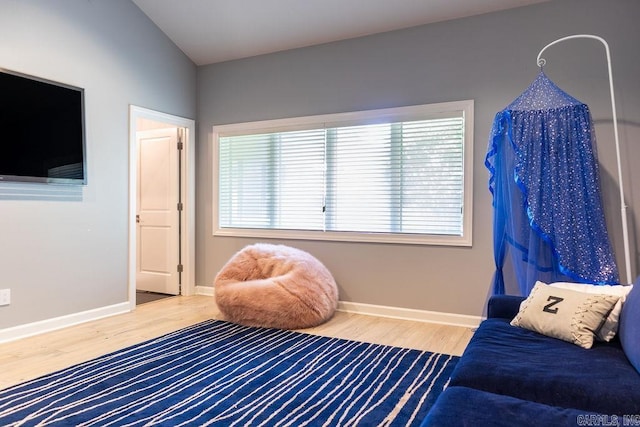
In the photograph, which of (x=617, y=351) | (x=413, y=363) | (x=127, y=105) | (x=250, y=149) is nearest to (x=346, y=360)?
(x=413, y=363)

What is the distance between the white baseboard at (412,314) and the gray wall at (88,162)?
2.27 metres

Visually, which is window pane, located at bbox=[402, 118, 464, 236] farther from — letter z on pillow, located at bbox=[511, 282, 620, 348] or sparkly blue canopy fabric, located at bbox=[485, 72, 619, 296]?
letter z on pillow, located at bbox=[511, 282, 620, 348]

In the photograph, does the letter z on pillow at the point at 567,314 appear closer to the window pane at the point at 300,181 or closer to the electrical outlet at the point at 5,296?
the window pane at the point at 300,181

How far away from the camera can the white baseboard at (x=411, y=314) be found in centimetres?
376

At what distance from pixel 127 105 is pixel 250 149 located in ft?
4.37

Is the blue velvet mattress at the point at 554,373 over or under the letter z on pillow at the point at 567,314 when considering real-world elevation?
under

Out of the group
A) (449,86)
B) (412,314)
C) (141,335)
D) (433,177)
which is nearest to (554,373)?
(412,314)

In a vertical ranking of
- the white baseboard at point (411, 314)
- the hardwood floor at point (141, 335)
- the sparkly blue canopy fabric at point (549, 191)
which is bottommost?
the hardwood floor at point (141, 335)

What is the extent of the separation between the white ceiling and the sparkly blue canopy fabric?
1.14 meters

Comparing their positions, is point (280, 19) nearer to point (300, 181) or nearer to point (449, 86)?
point (300, 181)

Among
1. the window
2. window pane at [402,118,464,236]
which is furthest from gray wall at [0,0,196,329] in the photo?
window pane at [402,118,464,236]

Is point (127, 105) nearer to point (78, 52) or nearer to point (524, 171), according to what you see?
point (78, 52)

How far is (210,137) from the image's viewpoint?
505 centimetres

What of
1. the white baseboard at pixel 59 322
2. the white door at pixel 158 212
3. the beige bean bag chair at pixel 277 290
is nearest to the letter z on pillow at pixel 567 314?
the beige bean bag chair at pixel 277 290
